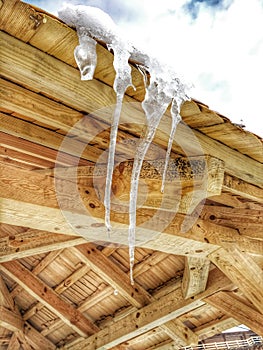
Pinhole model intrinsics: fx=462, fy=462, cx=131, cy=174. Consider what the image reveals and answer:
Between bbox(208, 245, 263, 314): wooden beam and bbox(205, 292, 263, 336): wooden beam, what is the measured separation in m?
0.41

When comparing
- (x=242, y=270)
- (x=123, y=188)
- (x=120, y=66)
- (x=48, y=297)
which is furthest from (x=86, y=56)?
(x=48, y=297)

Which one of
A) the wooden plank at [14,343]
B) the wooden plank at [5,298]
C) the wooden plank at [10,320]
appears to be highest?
the wooden plank at [5,298]

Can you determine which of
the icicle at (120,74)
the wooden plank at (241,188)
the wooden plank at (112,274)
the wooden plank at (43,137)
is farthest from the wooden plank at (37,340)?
the icicle at (120,74)

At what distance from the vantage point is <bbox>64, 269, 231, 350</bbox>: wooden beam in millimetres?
3832

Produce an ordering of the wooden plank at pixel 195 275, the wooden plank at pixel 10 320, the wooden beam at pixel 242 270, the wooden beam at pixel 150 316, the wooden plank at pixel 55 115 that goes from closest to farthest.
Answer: the wooden plank at pixel 55 115 → the wooden beam at pixel 242 270 → the wooden plank at pixel 195 275 → the wooden beam at pixel 150 316 → the wooden plank at pixel 10 320

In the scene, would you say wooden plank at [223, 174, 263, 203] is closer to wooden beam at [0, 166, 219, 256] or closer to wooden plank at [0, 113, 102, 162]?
wooden beam at [0, 166, 219, 256]

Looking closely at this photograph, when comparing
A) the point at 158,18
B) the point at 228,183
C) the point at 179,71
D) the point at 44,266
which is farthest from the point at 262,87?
the point at 179,71

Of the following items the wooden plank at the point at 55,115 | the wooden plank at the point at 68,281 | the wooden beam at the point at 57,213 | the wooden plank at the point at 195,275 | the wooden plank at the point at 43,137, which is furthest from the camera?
the wooden plank at the point at 68,281

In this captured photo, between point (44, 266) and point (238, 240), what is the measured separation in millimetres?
2454

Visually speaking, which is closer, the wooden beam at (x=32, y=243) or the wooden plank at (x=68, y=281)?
the wooden beam at (x=32, y=243)

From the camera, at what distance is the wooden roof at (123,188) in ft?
5.59

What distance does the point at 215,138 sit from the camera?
224 cm

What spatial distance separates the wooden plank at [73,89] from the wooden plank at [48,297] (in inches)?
126

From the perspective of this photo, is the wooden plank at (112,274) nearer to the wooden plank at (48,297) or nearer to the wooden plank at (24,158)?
the wooden plank at (48,297)
